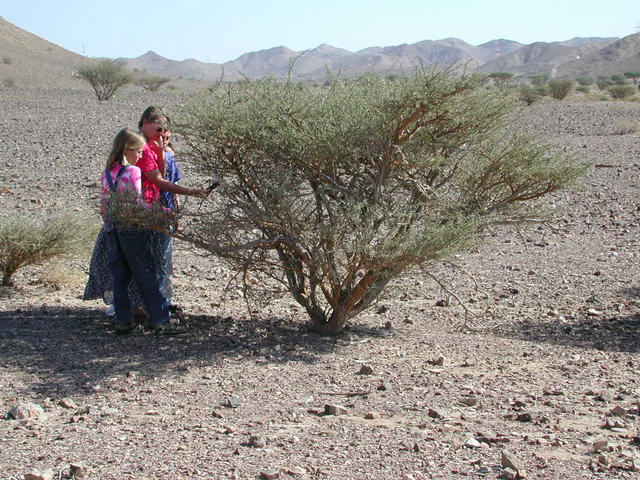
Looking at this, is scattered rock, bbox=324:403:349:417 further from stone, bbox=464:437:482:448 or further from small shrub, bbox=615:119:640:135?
small shrub, bbox=615:119:640:135

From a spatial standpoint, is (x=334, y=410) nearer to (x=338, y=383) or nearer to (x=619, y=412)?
(x=338, y=383)

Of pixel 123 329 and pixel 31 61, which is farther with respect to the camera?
pixel 31 61

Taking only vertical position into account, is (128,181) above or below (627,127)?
below

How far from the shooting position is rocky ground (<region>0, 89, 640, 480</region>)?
3.87 meters

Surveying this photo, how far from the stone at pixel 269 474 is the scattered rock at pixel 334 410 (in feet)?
3.13

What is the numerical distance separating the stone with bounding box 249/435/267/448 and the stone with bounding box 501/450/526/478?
1172 millimetres

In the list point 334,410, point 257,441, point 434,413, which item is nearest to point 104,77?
point 334,410

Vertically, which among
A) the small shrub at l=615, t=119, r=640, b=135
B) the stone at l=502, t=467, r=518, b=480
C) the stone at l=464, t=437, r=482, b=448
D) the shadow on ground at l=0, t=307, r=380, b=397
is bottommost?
the shadow on ground at l=0, t=307, r=380, b=397

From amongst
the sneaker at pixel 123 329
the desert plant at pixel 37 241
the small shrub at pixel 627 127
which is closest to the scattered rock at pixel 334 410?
the sneaker at pixel 123 329

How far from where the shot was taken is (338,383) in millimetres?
5219

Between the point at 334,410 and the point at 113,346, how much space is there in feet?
7.09

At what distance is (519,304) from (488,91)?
114 inches

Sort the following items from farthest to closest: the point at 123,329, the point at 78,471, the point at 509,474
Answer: the point at 123,329 → the point at 509,474 → the point at 78,471

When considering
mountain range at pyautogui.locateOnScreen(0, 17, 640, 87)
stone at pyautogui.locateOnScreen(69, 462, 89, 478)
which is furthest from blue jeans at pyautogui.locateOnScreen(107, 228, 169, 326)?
stone at pyautogui.locateOnScreen(69, 462, 89, 478)
